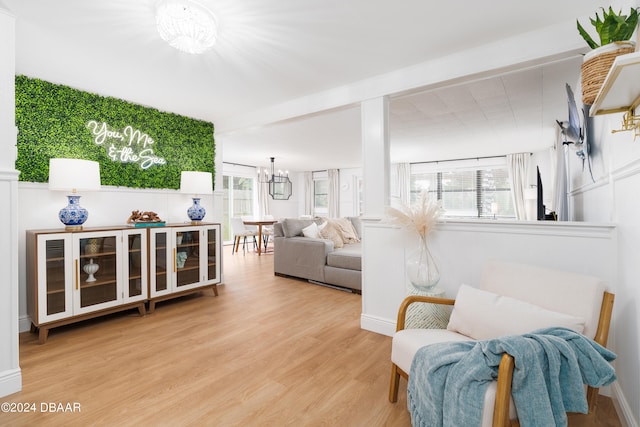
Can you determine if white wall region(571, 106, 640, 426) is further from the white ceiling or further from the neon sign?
the neon sign

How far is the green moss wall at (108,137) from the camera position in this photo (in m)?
2.83

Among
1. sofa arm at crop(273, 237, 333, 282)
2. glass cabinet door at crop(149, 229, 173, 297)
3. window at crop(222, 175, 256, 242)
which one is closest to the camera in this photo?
glass cabinet door at crop(149, 229, 173, 297)

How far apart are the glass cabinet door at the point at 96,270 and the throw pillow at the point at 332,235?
9.14 ft

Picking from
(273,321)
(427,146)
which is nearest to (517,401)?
(273,321)

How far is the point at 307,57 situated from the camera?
2.49 meters

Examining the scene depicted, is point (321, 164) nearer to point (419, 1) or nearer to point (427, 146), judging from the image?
point (427, 146)

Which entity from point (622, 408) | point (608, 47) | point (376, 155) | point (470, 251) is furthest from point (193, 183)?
point (622, 408)

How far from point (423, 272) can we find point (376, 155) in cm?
112

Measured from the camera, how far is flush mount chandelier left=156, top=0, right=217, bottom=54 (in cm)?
179

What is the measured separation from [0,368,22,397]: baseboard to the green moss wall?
180 centimetres

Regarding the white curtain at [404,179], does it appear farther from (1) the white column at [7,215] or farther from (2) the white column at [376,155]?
(1) the white column at [7,215]

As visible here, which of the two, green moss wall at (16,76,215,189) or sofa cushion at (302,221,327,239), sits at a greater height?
green moss wall at (16,76,215,189)

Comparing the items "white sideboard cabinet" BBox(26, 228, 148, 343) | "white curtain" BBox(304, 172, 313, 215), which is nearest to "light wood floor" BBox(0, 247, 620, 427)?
"white sideboard cabinet" BBox(26, 228, 148, 343)

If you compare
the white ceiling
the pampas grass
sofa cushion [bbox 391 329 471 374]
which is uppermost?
the white ceiling
